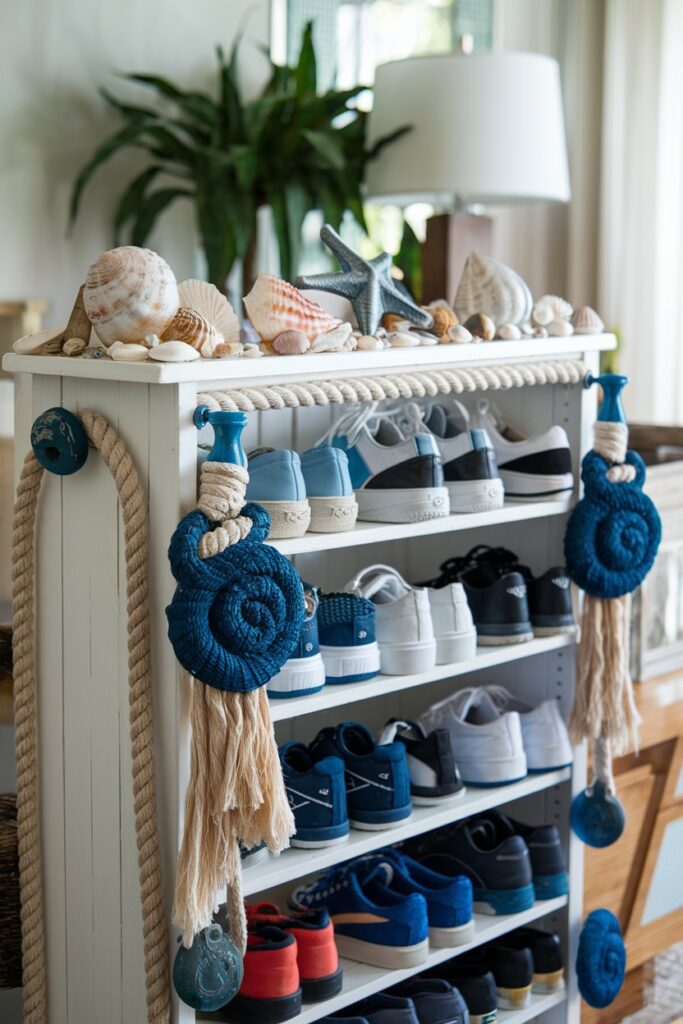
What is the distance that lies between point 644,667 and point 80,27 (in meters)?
2.01

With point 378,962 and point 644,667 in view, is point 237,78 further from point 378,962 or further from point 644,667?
point 378,962

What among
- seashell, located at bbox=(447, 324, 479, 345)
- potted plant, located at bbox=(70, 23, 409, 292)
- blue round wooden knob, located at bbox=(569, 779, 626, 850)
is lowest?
blue round wooden knob, located at bbox=(569, 779, 626, 850)

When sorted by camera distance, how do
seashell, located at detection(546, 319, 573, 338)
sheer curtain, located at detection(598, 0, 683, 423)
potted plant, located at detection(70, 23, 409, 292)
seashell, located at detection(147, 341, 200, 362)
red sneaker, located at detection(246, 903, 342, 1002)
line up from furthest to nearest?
1. sheer curtain, located at detection(598, 0, 683, 423)
2. potted plant, located at detection(70, 23, 409, 292)
3. seashell, located at detection(546, 319, 573, 338)
4. red sneaker, located at detection(246, 903, 342, 1002)
5. seashell, located at detection(147, 341, 200, 362)

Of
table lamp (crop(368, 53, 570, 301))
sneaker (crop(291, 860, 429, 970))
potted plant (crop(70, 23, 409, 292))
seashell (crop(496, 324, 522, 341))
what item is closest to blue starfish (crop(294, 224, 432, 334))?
seashell (crop(496, 324, 522, 341))

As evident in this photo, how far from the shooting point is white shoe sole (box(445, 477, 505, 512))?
1.59 meters

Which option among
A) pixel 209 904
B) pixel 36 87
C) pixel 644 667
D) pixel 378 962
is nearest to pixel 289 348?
pixel 209 904

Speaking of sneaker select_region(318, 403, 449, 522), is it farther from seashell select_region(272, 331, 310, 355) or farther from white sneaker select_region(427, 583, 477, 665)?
seashell select_region(272, 331, 310, 355)

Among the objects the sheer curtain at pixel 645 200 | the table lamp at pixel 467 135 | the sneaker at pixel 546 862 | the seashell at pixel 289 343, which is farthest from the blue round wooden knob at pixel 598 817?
the sheer curtain at pixel 645 200

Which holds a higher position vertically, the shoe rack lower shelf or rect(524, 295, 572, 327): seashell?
rect(524, 295, 572, 327): seashell

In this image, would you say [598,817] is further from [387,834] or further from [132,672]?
[132,672]

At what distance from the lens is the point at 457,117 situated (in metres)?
2.65

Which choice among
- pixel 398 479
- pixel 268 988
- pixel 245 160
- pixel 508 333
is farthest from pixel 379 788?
pixel 245 160

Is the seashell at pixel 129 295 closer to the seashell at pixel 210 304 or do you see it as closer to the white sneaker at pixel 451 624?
the seashell at pixel 210 304

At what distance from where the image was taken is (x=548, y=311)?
170 cm
